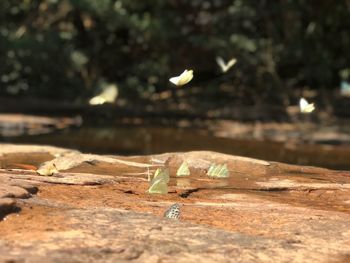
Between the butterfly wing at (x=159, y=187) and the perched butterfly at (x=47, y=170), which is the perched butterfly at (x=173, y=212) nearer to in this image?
the butterfly wing at (x=159, y=187)

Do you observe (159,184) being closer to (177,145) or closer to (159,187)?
(159,187)

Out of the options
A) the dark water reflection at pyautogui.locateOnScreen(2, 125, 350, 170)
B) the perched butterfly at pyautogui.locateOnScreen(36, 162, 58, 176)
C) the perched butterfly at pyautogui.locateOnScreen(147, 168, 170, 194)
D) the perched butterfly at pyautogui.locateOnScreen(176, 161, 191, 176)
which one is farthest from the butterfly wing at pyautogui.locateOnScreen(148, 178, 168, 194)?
the dark water reflection at pyautogui.locateOnScreen(2, 125, 350, 170)

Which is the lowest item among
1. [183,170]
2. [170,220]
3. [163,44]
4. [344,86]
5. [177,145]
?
[170,220]

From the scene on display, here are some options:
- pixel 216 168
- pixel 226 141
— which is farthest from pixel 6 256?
pixel 226 141

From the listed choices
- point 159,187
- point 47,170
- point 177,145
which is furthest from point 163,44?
point 159,187

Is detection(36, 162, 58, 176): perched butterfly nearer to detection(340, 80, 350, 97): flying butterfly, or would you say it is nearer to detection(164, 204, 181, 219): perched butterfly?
detection(164, 204, 181, 219): perched butterfly

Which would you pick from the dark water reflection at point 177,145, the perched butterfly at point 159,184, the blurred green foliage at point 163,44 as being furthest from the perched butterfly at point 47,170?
the blurred green foliage at point 163,44

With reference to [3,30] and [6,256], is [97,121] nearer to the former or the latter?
[3,30]
